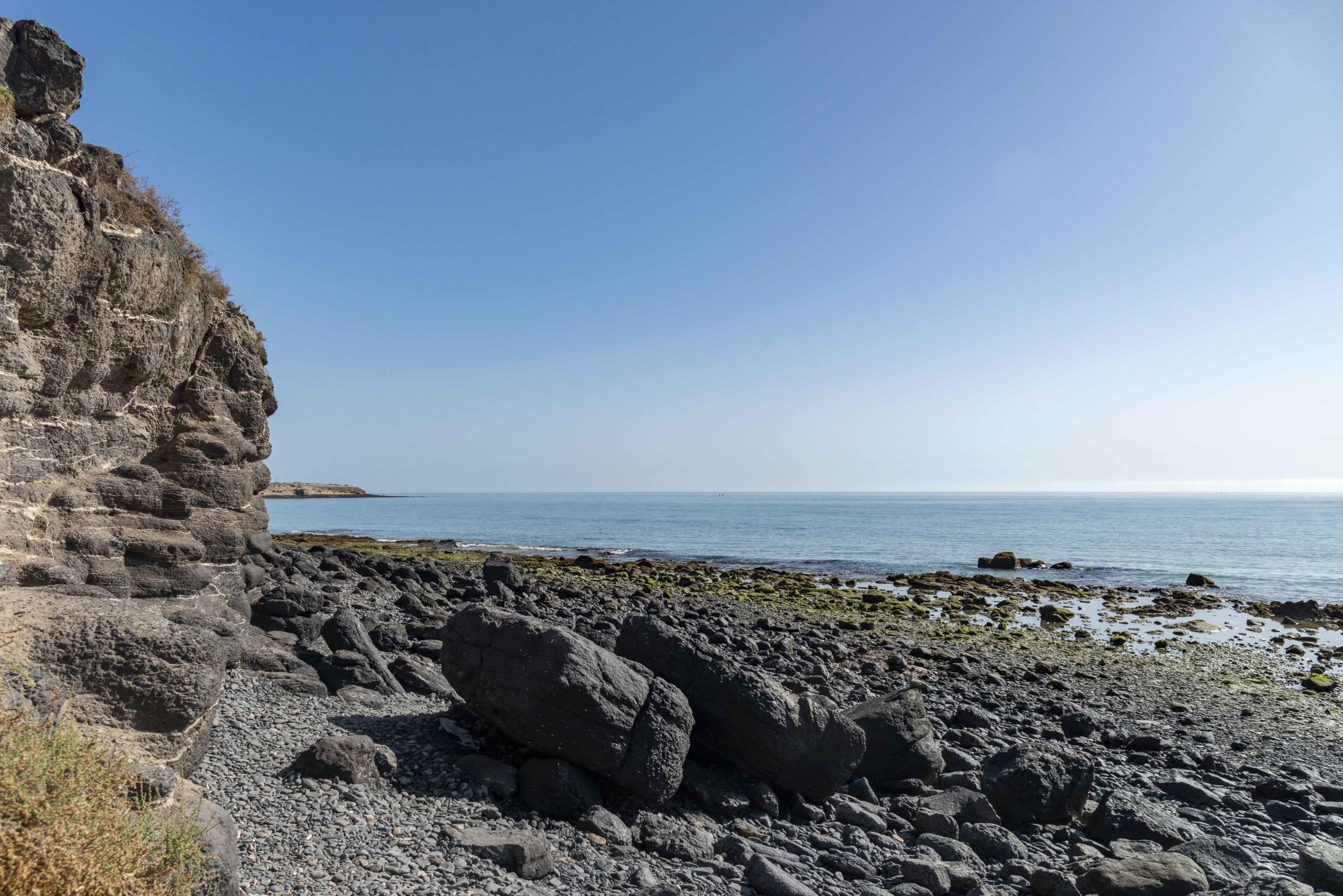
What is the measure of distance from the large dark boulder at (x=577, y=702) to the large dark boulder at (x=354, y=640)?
11.0ft

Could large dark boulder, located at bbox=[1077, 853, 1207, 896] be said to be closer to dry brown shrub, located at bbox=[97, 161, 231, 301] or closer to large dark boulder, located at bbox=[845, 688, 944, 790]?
large dark boulder, located at bbox=[845, 688, 944, 790]

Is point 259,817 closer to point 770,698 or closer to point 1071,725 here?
point 770,698

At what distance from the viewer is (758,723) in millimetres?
9852

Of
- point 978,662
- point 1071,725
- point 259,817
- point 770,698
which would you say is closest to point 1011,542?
point 978,662

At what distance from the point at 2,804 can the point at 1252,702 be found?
22665mm

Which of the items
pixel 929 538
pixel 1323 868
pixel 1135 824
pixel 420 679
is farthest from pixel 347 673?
pixel 929 538

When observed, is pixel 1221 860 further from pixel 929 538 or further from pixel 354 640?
pixel 929 538

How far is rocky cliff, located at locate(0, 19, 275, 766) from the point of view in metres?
6.78

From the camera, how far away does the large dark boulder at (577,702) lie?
8.80 metres

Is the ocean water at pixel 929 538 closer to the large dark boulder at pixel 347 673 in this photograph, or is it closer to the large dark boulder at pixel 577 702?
the large dark boulder at pixel 347 673

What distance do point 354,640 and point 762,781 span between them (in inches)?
310

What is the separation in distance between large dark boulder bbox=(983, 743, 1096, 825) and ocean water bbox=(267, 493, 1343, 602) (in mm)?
34317

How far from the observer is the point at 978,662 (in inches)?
830

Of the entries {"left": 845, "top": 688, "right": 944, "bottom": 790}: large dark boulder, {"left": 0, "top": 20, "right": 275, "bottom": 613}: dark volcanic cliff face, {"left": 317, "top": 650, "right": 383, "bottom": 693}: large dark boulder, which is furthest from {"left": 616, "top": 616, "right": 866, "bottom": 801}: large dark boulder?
{"left": 0, "top": 20, "right": 275, "bottom": 613}: dark volcanic cliff face
